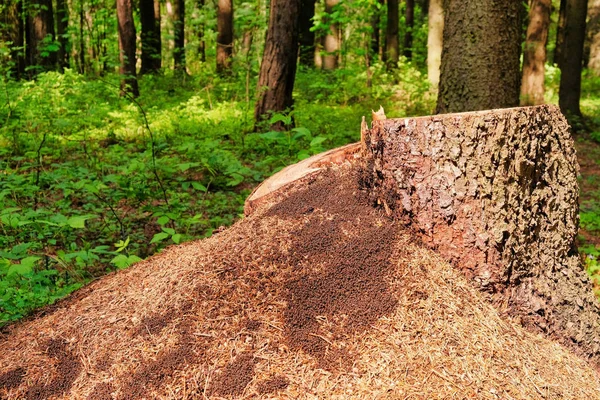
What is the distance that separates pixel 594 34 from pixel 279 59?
16.9 metres

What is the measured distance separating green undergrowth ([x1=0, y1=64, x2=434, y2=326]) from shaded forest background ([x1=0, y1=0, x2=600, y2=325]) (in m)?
0.02

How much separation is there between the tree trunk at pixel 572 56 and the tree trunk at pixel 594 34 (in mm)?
10016

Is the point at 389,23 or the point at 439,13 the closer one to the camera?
the point at 439,13

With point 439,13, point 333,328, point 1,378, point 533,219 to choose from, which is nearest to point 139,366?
point 1,378

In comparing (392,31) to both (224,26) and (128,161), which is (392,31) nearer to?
(224,26)

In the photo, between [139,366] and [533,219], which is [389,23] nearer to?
[533,219]

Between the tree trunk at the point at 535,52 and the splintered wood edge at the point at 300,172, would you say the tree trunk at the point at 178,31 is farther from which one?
the splintered wood edge at the point at 300,172

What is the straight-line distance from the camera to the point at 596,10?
63.0 ft

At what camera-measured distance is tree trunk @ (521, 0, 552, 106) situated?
35.3 ft

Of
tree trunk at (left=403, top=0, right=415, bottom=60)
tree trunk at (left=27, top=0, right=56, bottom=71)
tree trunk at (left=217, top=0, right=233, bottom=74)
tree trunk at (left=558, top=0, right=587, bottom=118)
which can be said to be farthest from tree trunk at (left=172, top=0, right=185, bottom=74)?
tree trunk at (left=558, top=0, right=587, bottom=118)

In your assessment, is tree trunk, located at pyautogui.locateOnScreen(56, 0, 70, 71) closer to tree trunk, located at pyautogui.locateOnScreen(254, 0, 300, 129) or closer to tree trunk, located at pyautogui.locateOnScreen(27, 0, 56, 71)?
tree trunk, located at pyautogui.locateOnScreen(27, 0, 56, 71)

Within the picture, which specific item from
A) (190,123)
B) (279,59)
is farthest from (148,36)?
(279,59)

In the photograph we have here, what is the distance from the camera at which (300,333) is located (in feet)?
8.02

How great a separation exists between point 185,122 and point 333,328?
692 cm
